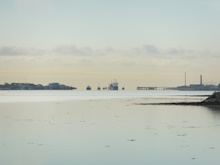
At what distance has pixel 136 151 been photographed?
3459cm

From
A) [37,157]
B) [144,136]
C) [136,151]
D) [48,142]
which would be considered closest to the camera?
[37,157]

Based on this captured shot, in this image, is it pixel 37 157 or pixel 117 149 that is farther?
pixel 117 149

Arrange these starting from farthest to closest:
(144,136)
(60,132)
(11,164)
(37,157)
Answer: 1. (60,132)
2. (144,136)
3. (37,157)
4. (11,164)

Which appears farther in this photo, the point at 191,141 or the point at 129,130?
the point at 129,130

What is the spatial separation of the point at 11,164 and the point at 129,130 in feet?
77.5

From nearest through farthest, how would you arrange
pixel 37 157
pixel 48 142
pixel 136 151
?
pixel 37 157 < pixel 136 151 < pixel 48 142

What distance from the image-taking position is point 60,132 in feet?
160

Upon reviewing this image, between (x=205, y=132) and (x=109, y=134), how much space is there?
35.6 ft

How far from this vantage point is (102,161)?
1206 inches

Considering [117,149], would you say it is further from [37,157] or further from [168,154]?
[37,157]

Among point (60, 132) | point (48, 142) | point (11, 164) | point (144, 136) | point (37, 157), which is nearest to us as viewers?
point (11, 164)

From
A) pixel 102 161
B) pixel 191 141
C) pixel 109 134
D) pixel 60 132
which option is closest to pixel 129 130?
pixel 109 134

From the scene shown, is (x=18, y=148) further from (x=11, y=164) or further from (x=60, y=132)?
(x=60, y=132)

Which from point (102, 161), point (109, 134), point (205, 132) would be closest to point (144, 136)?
point (109, 134)
